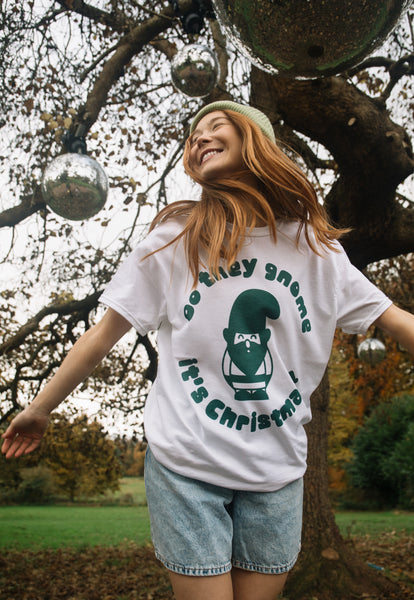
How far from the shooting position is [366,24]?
5.30ft

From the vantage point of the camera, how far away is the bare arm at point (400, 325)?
1472mm

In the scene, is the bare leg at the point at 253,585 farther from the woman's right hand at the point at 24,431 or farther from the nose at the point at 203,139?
the nose at the point at 203,139

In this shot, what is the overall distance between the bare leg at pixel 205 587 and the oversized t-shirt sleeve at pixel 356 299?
0.81 meters

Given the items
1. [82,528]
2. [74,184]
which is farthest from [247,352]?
[82,528]

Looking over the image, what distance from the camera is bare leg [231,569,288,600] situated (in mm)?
1325

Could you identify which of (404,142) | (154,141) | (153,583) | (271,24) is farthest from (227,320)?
(154,141)

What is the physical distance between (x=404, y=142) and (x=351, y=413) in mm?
19188

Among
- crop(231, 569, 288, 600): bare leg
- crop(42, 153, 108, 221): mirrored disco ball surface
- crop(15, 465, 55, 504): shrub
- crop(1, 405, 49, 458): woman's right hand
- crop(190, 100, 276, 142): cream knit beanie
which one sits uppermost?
crop(42, 153, 108, 221): mirrored disco ball surface

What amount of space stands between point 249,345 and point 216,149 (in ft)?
2.33

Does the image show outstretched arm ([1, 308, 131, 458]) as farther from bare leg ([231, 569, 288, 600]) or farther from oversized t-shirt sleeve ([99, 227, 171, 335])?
bare leg ([231, 569, 288, 600])

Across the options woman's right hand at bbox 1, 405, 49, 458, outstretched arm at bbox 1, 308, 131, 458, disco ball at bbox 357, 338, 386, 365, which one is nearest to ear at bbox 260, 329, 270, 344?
outstretched arm at bbox 1, 308, 131, 458

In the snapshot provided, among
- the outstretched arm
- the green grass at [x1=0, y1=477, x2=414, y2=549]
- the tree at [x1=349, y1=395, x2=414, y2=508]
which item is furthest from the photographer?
the tree at [x1=349, y1=395, x2=414, y2=508]

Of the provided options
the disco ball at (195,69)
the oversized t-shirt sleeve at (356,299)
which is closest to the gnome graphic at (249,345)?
the oversized t-shirt sleeve at (356,299)

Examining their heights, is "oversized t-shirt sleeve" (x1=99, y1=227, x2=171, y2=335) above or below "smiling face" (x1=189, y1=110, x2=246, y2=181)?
below
